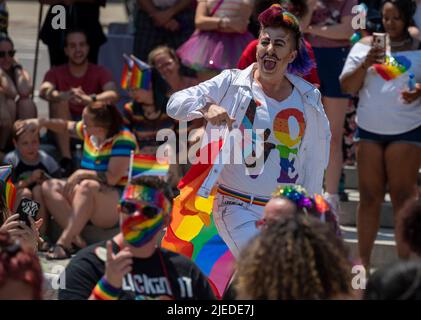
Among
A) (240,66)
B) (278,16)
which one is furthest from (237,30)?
(278,16)

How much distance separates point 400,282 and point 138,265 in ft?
3.87

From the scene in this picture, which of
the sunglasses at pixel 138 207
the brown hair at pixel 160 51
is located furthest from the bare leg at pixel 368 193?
the sunglasses at pixel 138 207

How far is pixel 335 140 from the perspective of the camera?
887 cm

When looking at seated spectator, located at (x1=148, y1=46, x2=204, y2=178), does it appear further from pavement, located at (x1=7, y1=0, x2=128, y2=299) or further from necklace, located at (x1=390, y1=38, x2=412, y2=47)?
pavement, located at (x1=7, y1=0, x2=128, y2=299)

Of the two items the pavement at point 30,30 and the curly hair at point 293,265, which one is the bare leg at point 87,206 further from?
the curly hair at point 293,265

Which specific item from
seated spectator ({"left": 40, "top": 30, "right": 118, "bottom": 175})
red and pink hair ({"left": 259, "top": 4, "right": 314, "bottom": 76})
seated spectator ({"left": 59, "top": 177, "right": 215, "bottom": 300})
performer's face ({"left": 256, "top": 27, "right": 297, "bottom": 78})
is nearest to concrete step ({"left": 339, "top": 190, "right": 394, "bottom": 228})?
seated spectator ({"left": 40, "top": 30, "right": 118, "bottom": 175})

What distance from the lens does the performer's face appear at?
6398 millimetres

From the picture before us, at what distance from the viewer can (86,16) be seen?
1045 cm

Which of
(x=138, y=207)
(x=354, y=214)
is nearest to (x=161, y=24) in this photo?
(x=354, y=214)

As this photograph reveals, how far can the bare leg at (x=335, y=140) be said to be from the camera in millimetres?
8820

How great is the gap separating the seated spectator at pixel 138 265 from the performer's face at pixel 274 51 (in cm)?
162

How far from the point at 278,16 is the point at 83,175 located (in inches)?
117
